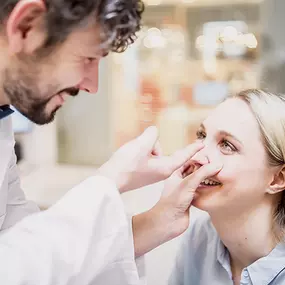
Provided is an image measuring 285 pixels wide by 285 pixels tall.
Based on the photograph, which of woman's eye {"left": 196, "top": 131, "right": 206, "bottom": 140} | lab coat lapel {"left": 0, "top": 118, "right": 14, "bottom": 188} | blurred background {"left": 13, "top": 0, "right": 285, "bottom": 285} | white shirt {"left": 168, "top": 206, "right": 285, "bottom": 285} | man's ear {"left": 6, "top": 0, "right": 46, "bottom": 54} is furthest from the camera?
blurred background {"left": 13, "top": 0, "right": 285, "bottom": 285}

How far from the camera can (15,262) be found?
0.88 meters

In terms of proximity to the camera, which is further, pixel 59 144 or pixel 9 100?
pixel 59 144

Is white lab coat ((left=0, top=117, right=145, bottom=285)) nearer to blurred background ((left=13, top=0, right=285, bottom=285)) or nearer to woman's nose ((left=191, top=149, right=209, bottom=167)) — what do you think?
woman's nose ((left=191, top=149, right=209, bottom=167))

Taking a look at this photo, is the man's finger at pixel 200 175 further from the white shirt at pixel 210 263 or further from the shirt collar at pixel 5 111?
the shirt collar at pixel 5 111

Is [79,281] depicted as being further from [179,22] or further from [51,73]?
[179,22]

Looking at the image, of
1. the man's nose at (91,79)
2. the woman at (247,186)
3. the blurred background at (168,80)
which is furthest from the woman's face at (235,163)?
the blurred background at (168,80)

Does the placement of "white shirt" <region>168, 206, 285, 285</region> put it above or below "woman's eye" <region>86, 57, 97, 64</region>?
below

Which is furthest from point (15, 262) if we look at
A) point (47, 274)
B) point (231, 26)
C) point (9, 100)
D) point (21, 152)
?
point (21, 152)

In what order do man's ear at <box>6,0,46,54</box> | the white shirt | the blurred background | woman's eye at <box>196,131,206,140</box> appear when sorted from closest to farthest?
man's ear at <box>6,0,46,54</box>
the white shirt
woman's eye at <box>196,131,206,140</box>
the blurred background

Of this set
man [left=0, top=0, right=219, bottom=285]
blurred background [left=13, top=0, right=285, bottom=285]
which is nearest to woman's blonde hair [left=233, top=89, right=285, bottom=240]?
man [left=0, top=0, right=219, bottom=285]

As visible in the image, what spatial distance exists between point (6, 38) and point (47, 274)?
0.43 m

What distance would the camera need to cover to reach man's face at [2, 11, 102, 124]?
93cm

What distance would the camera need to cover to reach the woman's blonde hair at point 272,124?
1.20 metres

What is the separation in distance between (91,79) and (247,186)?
48 centimetres
